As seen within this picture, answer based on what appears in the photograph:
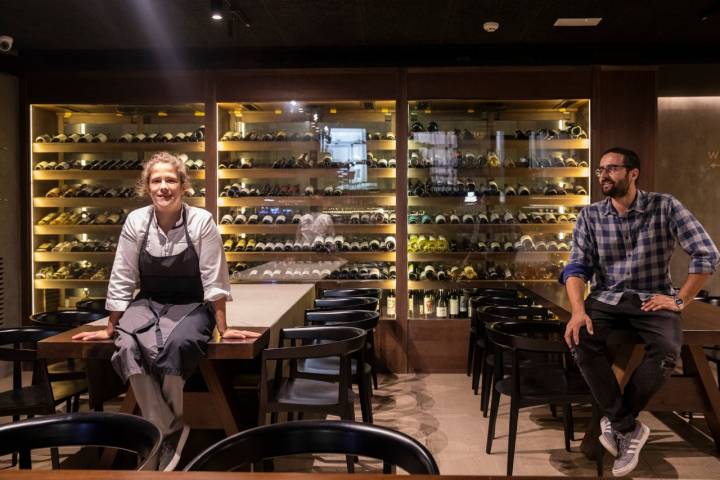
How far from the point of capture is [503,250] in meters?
6.11

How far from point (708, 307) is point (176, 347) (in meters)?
3.19

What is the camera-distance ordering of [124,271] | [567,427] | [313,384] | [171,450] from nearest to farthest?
[171,450], [124,271], [313,384], [567,427]

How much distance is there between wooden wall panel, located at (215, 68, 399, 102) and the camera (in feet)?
19.4

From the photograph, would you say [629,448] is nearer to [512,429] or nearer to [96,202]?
[512,429]

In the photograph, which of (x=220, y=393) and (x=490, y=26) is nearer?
(x=220, y=393)

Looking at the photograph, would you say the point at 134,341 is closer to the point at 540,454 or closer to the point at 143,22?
the point at 540,454

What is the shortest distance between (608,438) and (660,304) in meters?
0.73

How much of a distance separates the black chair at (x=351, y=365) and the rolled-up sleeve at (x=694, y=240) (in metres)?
1.68

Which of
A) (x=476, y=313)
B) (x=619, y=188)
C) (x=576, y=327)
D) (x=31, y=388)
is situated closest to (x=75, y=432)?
(x=31, y=388)

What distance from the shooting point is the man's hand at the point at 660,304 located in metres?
3.17

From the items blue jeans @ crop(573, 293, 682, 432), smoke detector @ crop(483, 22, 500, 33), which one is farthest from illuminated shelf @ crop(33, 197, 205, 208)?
blue jeans @ crop(573, 293, 682, 432)

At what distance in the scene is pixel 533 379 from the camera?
355 centimetres

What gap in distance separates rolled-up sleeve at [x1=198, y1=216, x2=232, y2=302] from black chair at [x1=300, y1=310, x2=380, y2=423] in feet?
2.68

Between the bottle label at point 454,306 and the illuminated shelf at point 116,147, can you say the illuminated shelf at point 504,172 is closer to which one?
the bottle label at point 454,306
